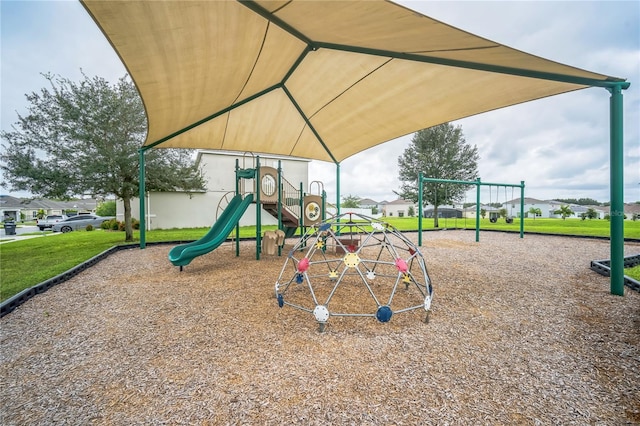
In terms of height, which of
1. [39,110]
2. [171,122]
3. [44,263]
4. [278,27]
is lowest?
[44,263]

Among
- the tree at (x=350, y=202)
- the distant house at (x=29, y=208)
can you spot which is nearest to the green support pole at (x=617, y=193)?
the tree at (x=350, y=202)

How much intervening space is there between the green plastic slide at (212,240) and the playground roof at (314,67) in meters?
2.28

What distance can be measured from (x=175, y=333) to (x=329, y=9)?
12.4ft

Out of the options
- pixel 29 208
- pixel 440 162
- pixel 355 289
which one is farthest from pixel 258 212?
pixel 29 208

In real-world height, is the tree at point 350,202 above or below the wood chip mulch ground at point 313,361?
above

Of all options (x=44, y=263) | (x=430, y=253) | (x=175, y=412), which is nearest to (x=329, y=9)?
(x=175, y=412)

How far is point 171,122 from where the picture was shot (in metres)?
6.23

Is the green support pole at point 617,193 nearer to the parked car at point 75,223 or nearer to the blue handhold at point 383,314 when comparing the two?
the blue handhold at point 383,314

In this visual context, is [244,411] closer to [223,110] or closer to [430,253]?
[223,110]

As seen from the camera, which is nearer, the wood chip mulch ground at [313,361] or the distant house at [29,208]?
the wood chip mulch ground at [313,361]

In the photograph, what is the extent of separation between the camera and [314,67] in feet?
16.0

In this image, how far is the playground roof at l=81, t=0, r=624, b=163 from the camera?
2.91 metres

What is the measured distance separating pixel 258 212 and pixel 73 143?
338 inches

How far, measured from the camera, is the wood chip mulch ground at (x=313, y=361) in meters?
1.73
